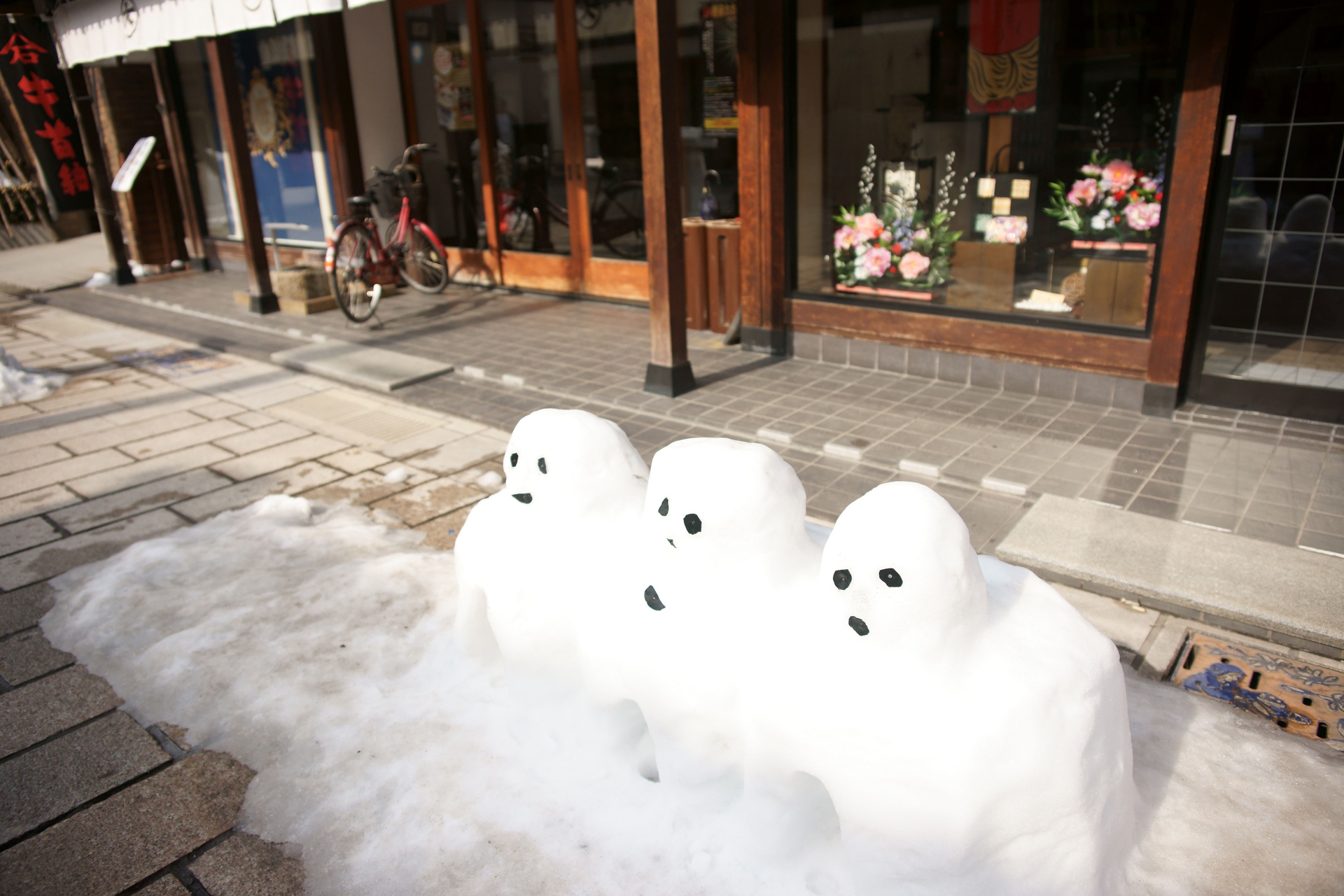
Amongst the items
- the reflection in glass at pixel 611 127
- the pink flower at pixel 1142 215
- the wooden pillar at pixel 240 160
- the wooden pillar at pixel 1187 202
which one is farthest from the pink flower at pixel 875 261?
the wooden pillar at pixel 240 160

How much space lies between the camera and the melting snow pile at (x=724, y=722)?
1.88 meters

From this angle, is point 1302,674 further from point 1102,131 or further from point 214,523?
point 214,523

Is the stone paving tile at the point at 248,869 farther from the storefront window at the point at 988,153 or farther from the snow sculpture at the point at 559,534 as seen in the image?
the storefront window at the point at 988,153

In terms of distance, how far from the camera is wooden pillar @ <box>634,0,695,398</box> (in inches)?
→ 215

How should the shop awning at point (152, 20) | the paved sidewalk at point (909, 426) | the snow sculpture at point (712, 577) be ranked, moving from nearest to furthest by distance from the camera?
the snow sculpture at point (712, 577), the paved sidewalk at point (909, 426), the shop awning at point (152, 20)

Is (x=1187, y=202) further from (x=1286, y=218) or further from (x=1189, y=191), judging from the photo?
(x=1286, y=218)

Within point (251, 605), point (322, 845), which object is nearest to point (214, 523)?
point (251, 605)

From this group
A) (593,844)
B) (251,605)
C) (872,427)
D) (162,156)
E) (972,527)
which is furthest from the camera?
(162,156)

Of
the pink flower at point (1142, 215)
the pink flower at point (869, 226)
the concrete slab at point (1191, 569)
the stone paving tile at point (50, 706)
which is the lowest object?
the stone paving tile at point (50, 706)

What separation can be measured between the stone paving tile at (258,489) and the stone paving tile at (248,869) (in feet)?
8.42

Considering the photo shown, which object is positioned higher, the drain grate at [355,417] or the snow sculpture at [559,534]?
the snow sculpture at [559,534]

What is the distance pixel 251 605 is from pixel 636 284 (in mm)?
5876

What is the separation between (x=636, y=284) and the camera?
8.82 m

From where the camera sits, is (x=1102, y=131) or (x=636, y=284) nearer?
(x=1102, y=131)
